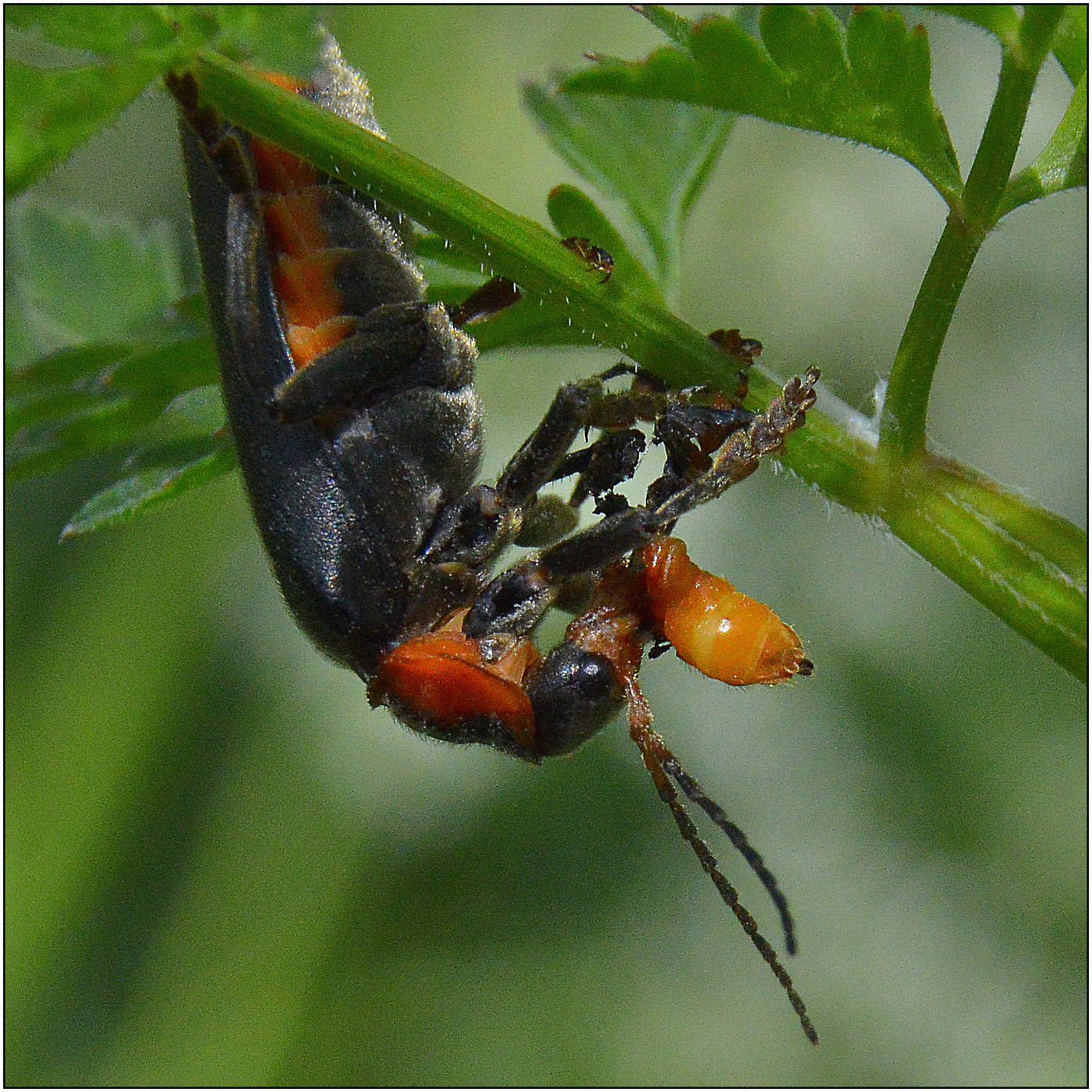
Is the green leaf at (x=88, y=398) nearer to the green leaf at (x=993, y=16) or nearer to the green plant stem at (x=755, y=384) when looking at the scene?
the green plant stem at (x=755, y=384)

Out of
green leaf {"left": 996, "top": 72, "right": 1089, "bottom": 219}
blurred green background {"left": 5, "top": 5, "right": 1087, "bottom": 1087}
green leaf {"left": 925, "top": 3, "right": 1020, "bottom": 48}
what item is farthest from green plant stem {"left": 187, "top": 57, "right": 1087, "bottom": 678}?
blurred green background {"left": 5, "top": 5, "right": 1087, "bottom": 1087}

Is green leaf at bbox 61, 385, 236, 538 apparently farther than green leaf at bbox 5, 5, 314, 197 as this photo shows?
Yes

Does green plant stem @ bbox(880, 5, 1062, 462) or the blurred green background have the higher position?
green plant stem @ bbox(880, 5, 1062, 462)

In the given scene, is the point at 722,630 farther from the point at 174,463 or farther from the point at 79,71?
the point at 79,71

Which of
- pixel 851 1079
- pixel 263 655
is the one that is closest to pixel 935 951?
pixel 851 1079

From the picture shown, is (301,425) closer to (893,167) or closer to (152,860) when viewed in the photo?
(152,860)

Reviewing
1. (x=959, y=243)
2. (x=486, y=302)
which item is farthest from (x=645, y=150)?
(x=959, y=243)

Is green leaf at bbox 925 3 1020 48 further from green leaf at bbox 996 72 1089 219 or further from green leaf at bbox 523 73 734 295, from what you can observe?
green leaf at bbox 523 73 734 295
